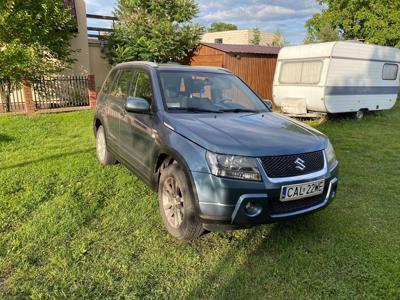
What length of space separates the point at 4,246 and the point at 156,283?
1576mm

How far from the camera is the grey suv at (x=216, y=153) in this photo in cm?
274

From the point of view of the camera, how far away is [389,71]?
38.8 ft

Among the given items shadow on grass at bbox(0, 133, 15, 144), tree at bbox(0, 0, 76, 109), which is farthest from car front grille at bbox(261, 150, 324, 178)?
tree at bbox(0, 0, 76, 109)

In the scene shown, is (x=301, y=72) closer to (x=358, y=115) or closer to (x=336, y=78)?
(x=336, y=78)

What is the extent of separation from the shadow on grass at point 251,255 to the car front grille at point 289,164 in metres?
0.81

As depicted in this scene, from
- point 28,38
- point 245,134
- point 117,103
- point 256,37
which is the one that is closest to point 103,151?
point 117,103

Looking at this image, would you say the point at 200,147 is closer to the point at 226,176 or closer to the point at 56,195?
the point at 226,176

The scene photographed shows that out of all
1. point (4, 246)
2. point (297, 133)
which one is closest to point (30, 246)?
point (4, 246)

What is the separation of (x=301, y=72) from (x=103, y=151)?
763cm

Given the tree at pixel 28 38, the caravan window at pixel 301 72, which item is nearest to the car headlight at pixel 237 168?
the caravan window at pixel 301 72

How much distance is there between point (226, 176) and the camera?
2717 mm

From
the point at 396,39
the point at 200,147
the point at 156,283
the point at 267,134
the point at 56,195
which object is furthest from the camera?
the point at 396,39

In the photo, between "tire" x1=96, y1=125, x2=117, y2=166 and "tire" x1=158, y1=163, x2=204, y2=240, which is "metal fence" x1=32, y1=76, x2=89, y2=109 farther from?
"tire" x1=158, y1=163, x2=204, y2=240

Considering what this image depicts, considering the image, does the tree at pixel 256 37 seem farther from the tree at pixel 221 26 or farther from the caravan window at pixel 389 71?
the tree at pixel 221 26
